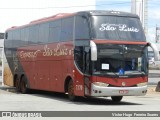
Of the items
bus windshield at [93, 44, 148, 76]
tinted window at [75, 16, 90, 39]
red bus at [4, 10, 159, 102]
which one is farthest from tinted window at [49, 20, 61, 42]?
bus windshield at [93, 44, 148, 76]

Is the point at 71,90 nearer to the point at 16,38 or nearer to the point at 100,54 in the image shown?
the point at 100,54

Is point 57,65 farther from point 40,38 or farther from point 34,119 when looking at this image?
point 34,119

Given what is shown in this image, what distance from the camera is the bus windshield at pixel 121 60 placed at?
63.5ft

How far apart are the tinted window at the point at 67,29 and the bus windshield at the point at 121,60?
2078 millimetres

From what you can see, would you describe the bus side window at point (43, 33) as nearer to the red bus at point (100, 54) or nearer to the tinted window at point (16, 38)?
the red bus at point (100, 54)

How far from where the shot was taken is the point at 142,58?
20.0 metres

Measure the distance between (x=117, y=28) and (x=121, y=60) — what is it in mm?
1349

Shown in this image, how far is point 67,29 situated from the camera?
69.6 ft

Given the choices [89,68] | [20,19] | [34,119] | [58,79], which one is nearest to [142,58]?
[89,68]

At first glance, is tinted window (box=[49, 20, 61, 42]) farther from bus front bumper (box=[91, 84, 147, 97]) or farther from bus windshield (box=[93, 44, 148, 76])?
bus front bumper (box=[91, 84, 147, 97])

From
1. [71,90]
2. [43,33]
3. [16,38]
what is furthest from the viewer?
[16,38]

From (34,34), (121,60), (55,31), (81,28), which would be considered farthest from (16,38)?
(121,60)

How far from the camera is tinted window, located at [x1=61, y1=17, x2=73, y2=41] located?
20.8 m

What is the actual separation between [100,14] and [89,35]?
1.13 meters
